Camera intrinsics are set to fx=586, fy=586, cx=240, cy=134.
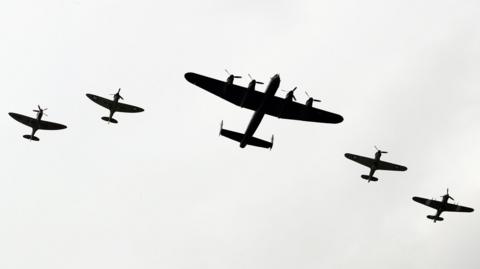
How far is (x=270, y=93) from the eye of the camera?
170 feet

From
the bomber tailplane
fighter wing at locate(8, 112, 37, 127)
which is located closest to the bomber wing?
the bomber tailplane

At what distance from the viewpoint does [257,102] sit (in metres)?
54.0

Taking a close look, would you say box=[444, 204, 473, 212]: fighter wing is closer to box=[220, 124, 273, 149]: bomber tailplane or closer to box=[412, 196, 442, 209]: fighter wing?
box=[412, 196, 442, 209]: fighter wing

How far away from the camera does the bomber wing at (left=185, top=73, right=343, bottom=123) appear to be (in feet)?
175

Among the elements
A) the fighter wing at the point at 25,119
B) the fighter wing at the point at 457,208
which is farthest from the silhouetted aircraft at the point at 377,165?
the fighter wing at the point at 25,119

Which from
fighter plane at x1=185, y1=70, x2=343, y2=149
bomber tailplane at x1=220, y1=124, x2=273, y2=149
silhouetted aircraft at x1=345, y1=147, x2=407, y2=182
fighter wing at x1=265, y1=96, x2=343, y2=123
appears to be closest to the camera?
fighter plane at x1=185, y1=70, x2=343, y2=149

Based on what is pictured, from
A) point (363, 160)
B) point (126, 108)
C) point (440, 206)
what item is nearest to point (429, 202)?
point (440, 206)

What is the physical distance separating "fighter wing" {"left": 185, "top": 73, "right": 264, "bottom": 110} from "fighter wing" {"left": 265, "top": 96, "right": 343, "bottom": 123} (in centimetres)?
137

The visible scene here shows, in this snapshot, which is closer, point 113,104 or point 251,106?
point 251,106

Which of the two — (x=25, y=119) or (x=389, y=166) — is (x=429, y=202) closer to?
(x=389, y=166)

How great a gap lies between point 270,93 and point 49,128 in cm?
2796

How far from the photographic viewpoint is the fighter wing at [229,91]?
5319cm

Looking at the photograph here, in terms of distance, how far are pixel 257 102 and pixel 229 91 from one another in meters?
2.77

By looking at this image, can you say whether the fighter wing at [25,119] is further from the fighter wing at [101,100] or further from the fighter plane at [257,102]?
the fighter plane at [257,102]
